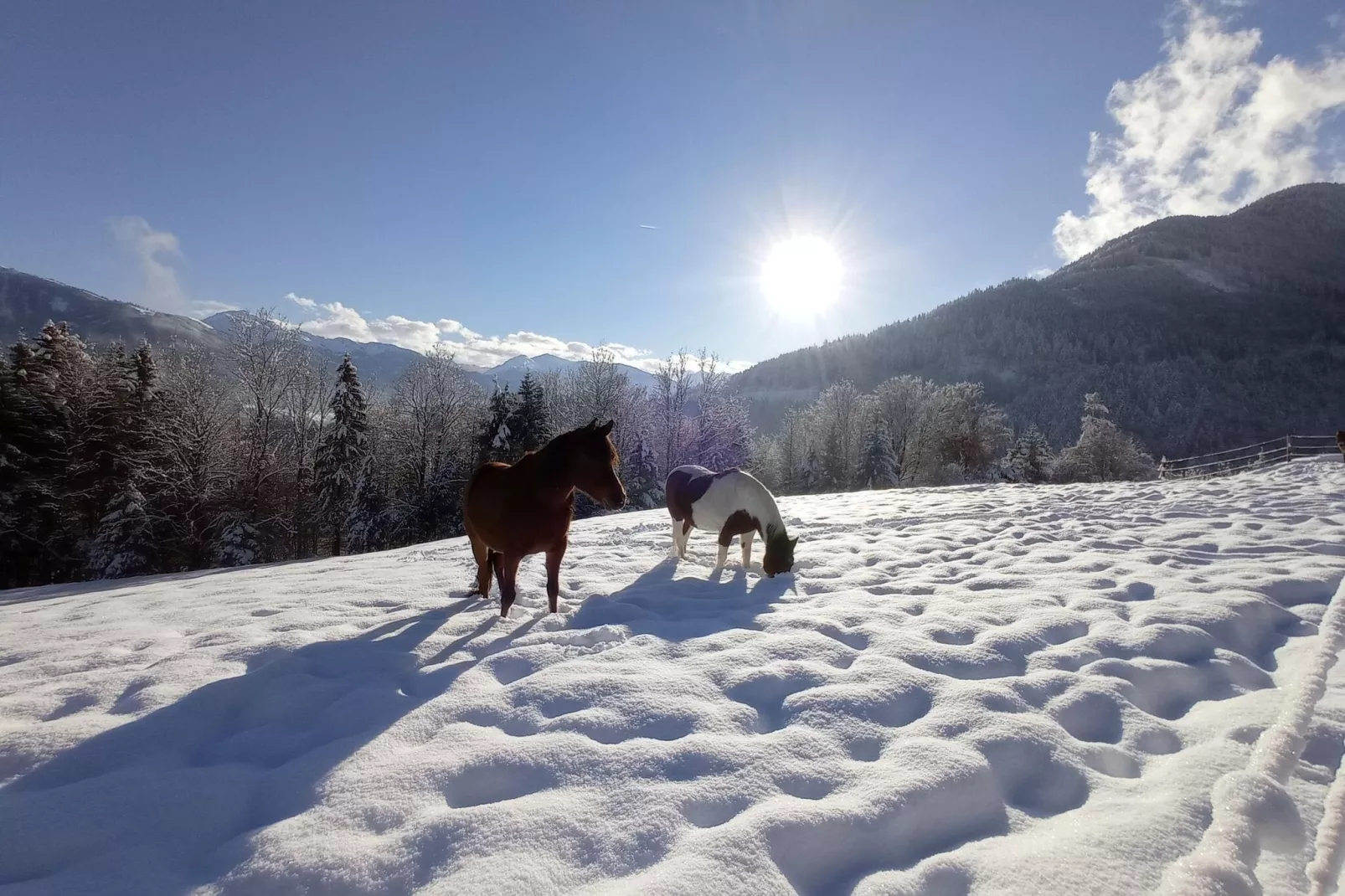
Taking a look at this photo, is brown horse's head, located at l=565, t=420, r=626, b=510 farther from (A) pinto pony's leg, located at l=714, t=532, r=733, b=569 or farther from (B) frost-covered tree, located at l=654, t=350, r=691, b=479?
(B) frost-covered tree, located at l=654, t=350, r=691, b=479

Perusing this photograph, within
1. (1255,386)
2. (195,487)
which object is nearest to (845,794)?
(195,487)

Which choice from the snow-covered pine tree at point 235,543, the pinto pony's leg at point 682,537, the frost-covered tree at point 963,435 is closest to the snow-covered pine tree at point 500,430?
the snow-covered pine tree at point 235,543

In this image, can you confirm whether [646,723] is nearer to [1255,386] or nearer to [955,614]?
[955,614]

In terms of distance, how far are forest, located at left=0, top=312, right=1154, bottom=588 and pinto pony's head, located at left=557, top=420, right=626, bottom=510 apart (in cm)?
2270

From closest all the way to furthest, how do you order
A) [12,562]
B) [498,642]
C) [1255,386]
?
[498,642] → [12,562] → [1255,386]

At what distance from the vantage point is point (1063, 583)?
4820 mm

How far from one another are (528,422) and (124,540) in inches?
623

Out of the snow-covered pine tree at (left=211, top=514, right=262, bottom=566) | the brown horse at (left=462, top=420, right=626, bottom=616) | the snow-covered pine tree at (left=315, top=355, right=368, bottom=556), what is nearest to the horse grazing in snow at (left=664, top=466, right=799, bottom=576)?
the brown horse at (left=462, top=420, right=626, bottom=616)

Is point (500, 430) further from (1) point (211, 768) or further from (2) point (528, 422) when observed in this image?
(1) point (211, 768)

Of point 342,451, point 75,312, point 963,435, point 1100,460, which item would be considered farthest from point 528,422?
point 75,312

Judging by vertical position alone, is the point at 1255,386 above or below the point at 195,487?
above

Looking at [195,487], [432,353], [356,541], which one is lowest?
[356,541]

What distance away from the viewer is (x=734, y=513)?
618cm

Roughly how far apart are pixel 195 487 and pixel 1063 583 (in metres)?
27.2
